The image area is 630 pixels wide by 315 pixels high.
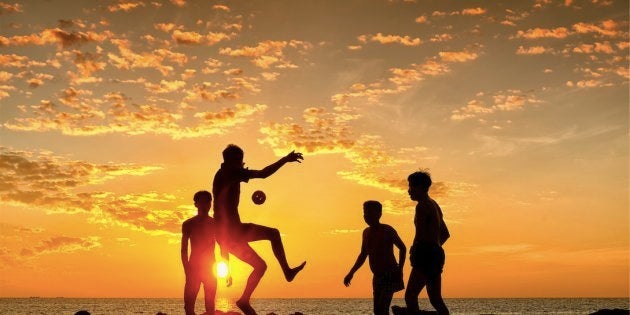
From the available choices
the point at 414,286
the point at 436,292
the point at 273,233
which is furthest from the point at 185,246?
the point at 436,292

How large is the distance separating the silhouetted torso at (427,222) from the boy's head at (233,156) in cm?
299

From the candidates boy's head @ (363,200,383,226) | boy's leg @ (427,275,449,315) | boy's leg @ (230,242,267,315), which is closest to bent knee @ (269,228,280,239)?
boy's leg @ (230,242,267,315)

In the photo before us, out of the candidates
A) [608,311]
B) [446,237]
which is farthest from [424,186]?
[608,311]

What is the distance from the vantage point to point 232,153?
10070 mm

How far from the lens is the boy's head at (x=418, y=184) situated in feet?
32.3

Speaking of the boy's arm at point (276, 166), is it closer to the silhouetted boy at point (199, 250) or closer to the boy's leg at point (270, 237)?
the boy's leg at point (270, 237)

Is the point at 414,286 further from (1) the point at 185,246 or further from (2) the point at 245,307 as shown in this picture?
(1) the point at 185,246

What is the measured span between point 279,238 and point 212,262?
2.33m

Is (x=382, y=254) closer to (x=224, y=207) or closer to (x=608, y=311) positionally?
(x=224, y=207)

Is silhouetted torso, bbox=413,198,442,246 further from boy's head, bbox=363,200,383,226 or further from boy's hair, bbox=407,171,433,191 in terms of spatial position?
boy's head, bbox=363,200,383,226

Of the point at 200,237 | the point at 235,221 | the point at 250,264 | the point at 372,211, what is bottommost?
the point at 250,264

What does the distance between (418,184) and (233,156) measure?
3040mm

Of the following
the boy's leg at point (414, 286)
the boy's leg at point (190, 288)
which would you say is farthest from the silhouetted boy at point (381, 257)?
the boy's leg at point (190, 288)

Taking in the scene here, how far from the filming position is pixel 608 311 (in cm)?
1351
